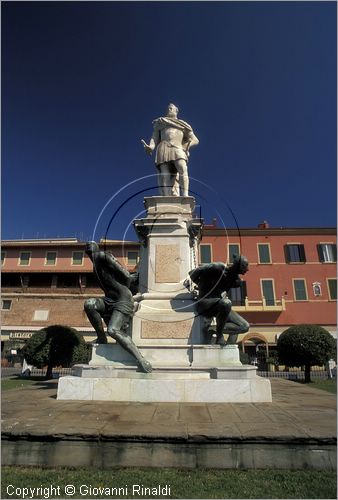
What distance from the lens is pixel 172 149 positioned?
9969 mm

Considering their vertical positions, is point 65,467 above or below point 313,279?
below

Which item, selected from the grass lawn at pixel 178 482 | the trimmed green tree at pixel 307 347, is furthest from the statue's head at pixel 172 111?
the trimmed green tree at pixel 307 347

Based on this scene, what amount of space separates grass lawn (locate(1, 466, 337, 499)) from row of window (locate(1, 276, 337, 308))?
32.0 meters

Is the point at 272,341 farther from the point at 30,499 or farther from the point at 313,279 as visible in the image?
the point at 30,499

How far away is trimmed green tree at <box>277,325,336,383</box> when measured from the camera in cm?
1631

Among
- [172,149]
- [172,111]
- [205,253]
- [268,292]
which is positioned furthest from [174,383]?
[268,292]

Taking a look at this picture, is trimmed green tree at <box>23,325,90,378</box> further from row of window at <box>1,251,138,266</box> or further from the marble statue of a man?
row of window at <box>1,251,138,266</box>

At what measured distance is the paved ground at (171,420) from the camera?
145 inches

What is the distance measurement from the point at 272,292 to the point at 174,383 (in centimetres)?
3152

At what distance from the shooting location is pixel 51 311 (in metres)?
35.0

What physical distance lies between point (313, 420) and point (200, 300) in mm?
3113

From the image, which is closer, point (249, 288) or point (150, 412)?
point (150, 412)

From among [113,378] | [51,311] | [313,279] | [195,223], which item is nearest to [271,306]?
[313,279]

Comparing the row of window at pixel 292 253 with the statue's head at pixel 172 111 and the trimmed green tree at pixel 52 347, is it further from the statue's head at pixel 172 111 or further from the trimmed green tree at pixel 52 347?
the statue's head at pixel 172 111
